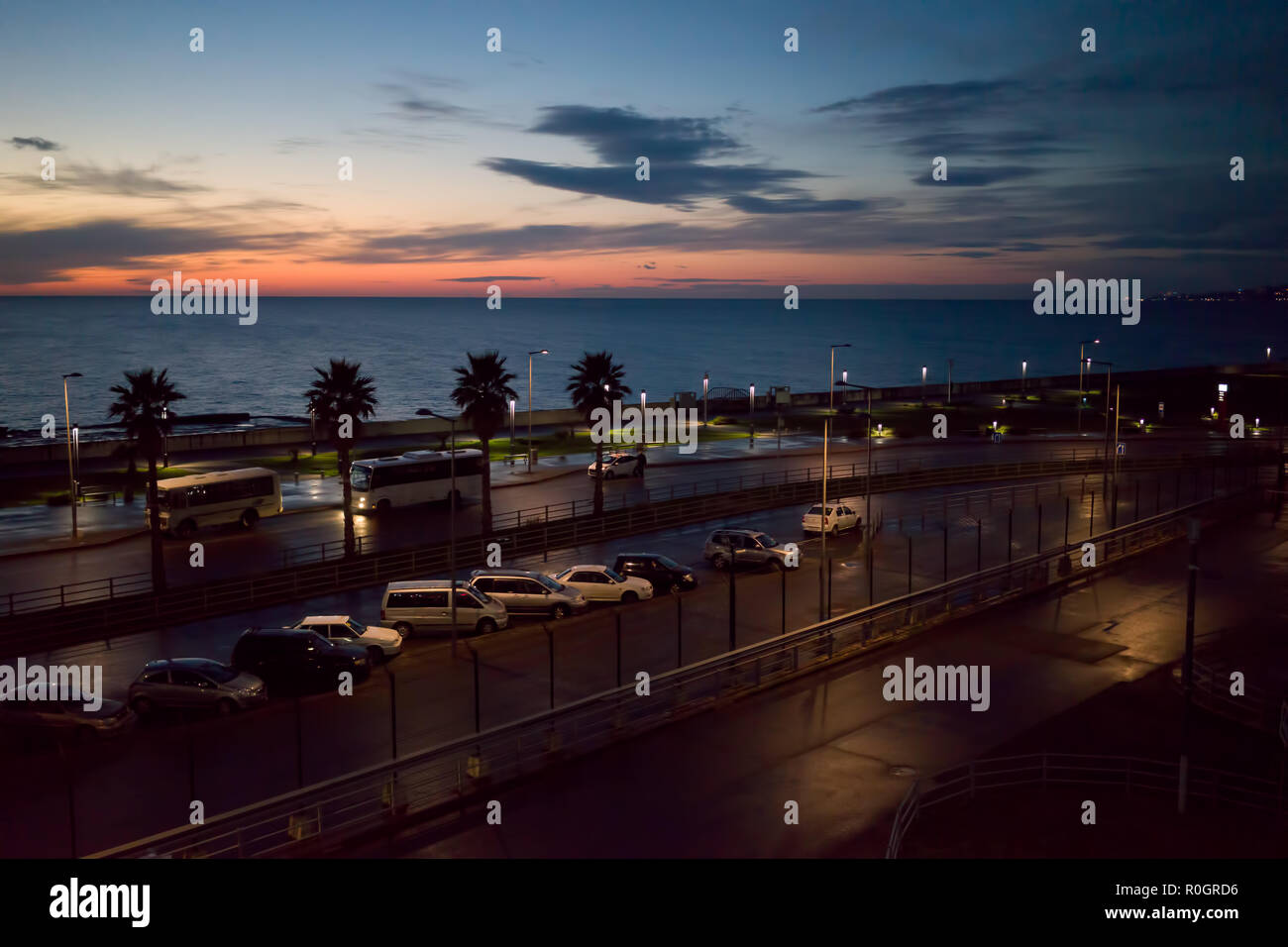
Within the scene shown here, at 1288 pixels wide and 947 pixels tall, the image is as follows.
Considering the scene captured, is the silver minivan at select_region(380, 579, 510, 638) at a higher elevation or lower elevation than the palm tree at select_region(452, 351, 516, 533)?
lower

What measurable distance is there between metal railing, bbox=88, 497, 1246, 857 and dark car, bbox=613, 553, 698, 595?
6.80m

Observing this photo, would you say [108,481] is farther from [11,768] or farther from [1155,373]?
[1155,373]

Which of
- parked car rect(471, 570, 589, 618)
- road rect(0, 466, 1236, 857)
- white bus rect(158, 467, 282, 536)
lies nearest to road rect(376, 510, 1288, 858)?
road rect(0, 466, 1236, 857)

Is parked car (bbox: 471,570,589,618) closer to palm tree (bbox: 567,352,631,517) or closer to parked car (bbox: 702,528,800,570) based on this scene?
parked car (bbox: 702,528,800,570)

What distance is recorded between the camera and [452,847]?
1545 centimetres

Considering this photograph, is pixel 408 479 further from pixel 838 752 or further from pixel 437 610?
pixel 838 752

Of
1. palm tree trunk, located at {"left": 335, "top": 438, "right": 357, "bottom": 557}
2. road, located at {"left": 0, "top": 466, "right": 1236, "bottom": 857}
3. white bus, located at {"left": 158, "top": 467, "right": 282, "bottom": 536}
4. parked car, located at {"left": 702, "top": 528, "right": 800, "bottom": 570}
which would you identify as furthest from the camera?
white bus, located at {"left": 158, "top": 467, "right": 282, "bottom": 536}

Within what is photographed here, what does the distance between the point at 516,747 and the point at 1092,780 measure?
10.2 m

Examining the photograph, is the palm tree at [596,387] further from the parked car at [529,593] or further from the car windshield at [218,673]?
the car windshield at [218,673]

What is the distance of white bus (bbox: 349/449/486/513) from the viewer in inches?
1905

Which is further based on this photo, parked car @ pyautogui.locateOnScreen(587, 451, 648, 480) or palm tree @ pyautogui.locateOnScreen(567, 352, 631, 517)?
parked car @ pyautogui.locateOnScreen(587, 451, 648, 480)

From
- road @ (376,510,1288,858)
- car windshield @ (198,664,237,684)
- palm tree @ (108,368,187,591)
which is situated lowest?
road @ (376,510,1288,858)

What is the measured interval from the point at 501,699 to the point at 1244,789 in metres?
14.0
